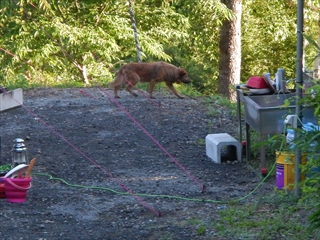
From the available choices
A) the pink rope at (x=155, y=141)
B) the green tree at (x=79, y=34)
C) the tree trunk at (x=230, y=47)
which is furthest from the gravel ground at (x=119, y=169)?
the green tree at (x=79, y=34)

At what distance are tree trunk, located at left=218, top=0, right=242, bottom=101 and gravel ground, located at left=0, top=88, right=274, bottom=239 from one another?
3972 millimetres

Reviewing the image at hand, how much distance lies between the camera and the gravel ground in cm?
649

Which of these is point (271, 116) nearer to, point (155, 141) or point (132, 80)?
point (155, 141)

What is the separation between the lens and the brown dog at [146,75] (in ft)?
43.8

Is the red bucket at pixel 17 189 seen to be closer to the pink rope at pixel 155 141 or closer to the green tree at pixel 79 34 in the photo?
the pink rope at pixel 155 141

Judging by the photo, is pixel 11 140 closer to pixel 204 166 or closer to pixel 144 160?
pixel 144 160

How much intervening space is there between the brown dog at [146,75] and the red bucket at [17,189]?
621cm

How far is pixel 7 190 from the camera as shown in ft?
23.3

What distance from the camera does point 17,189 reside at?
7.07 m

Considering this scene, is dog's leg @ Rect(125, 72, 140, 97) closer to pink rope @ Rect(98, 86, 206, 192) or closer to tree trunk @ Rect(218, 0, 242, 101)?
pink rope @ Rect(98, 86, 206, 192)

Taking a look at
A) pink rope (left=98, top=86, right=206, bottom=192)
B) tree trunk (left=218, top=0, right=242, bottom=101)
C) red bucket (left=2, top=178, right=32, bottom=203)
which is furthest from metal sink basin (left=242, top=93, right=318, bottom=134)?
tree trunk (left=218, top=0, right=242, bottom=101)

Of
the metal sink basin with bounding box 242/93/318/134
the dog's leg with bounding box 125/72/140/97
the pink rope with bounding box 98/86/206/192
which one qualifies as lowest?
the pink rope with bounding box 98/86/206/192

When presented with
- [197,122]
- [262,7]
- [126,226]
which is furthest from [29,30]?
[126,226]

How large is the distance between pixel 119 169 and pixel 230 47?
9070 mm
